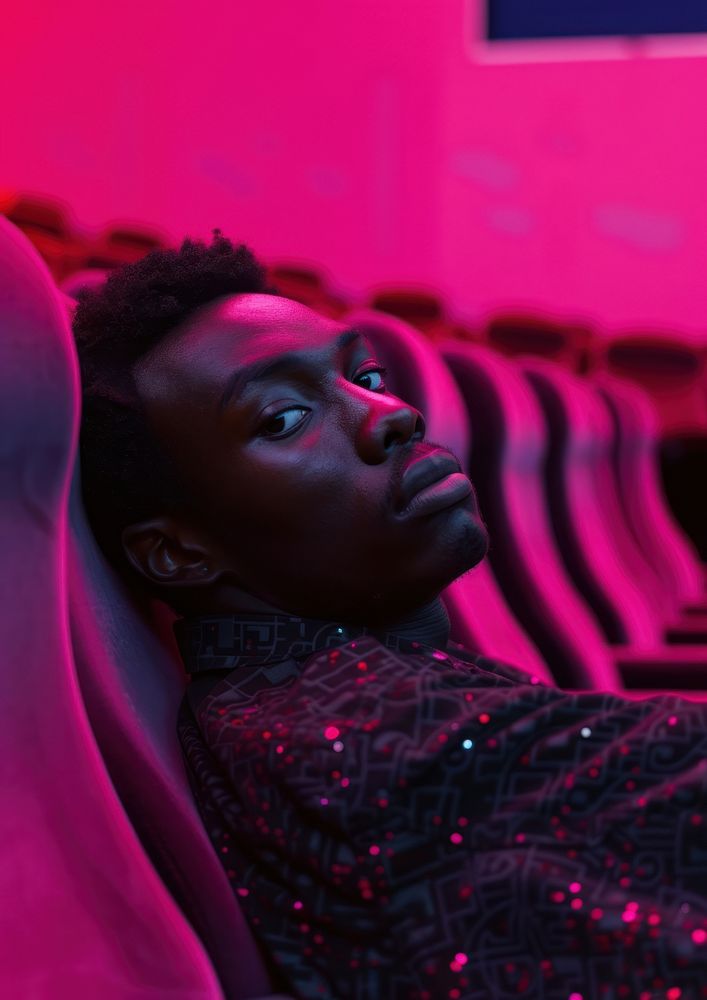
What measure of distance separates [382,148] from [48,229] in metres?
2.37

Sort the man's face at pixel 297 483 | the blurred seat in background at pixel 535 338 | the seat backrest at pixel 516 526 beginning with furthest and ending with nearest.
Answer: the blurred seat in background at pixel 535 338
the seat backrest at pixel 516 526
the man's face at pixel 297 483

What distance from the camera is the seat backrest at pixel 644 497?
255 cm

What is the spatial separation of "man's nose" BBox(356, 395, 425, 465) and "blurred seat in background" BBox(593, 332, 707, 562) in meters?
2.97

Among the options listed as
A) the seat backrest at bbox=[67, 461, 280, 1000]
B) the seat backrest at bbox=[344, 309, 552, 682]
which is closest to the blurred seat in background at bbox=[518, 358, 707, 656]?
the seat backrest at bbox=[344, 309, 552, 682]

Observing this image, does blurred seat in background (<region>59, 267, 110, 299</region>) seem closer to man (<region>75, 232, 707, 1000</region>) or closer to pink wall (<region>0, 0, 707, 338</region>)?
man (<region>75, 232, 707, 1000</region>)

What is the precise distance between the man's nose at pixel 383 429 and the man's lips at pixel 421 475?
2 cm

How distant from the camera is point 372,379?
69 cm

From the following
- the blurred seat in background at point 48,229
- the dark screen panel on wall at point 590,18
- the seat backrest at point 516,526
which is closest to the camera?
the seat backrest at point 516,526

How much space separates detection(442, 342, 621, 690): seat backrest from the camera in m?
1.25

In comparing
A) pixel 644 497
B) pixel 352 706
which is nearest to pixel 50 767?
pixel 352 706

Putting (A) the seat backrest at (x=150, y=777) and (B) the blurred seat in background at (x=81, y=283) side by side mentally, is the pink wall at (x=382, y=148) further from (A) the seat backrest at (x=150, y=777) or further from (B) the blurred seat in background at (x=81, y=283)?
(A) the seat backrest at (x=150, y=777)

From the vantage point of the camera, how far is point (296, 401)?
2.07 ft

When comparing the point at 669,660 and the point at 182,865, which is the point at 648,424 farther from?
the point at 182,865

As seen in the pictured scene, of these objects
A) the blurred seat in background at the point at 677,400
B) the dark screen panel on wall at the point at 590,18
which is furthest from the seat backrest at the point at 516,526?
the dark screen panel on wall at the point at 590,18
